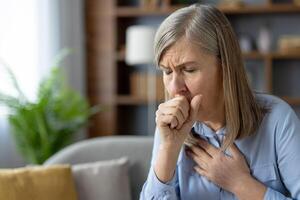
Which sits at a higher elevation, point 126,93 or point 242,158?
point 242,158

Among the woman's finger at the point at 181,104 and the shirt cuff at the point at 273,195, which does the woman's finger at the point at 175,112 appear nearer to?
the woman's finger at the point at 181,104

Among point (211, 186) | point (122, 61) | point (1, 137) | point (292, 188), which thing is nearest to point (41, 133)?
point (1, 137)

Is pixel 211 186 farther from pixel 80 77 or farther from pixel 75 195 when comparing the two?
pixel 80 77

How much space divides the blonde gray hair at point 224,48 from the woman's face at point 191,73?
2cm

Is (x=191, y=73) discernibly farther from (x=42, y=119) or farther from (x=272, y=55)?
(x=272, y=55)

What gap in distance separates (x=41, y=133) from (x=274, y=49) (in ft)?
6.41

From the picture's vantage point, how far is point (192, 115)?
4.32 feet

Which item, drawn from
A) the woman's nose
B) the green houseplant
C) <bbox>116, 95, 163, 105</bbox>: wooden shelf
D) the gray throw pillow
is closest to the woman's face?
the woman's nose

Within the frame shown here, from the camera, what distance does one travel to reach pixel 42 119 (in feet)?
9.98

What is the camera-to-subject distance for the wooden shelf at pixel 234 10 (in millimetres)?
3639

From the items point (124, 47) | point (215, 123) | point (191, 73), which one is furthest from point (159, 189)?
point (124, 47)

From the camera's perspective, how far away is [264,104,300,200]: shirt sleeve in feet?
4.25

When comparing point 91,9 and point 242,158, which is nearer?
point 242,158

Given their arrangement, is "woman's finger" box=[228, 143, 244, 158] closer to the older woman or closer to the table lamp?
the older woman
